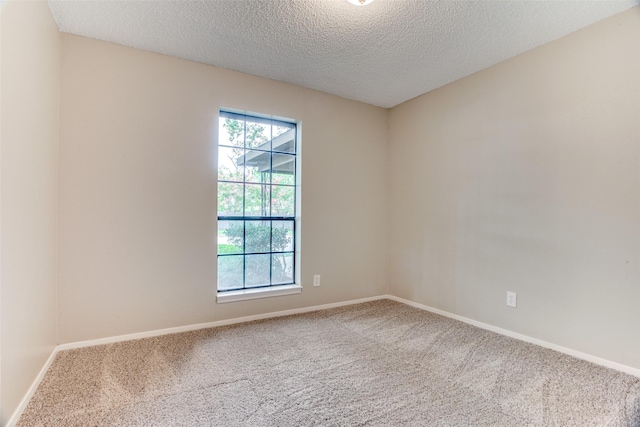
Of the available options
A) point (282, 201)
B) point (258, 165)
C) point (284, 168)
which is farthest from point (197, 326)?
point (284, 168)

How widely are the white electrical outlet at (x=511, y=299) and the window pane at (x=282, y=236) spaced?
6.59ft

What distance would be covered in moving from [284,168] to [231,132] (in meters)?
0.62

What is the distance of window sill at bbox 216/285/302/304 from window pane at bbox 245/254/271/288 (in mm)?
81

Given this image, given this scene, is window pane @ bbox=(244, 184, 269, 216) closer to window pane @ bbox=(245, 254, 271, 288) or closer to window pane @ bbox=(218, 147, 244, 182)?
window pane @ bbox=(218, 147, 244, 182)

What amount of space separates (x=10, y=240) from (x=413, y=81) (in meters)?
3.16

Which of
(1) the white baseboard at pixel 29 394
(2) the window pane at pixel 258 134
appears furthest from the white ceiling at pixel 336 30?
(1) the white baseboard at pixel 29 394

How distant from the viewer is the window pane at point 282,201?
3199 mm

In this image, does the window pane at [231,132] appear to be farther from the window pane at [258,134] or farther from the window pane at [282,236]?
the window pane at [282,236]

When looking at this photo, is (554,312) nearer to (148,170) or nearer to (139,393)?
(139,393)

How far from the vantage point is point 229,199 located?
2949 mm

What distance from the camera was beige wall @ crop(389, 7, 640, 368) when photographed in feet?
6.73

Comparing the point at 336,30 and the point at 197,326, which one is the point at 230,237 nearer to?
the point at 197,326

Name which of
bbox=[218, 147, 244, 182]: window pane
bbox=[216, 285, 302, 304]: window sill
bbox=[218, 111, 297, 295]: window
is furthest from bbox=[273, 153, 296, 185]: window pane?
bbox=[216, 285, 302, 304]: window sill

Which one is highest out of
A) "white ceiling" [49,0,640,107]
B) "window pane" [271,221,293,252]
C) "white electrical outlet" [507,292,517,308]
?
"white ceiling" [49,0,640,107]
